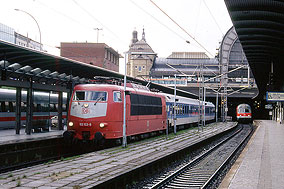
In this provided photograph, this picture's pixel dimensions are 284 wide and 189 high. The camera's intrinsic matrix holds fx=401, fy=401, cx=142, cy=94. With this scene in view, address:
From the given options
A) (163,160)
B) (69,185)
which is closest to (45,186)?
(69,185)

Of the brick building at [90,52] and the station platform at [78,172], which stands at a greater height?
the brick building at [90,52]

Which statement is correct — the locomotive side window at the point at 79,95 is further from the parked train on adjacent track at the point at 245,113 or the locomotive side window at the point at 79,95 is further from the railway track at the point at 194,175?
the parked train on adjacent track at the point at 245,113

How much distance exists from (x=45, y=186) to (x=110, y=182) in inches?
68.3

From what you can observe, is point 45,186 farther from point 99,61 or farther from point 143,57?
point 143,57

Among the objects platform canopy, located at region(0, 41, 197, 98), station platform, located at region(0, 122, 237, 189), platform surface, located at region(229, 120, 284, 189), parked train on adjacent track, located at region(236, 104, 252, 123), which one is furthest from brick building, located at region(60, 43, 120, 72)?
station platform, located at region(0, 122, 237, 189)

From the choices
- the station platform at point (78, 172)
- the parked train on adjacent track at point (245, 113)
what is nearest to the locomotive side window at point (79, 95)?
the station platform at point (78, 172)

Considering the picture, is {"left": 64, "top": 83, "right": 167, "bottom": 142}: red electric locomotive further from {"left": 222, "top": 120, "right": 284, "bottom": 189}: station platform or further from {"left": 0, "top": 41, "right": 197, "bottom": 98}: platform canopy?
{"left": 222, "top": 120, "right": 284, "bottom": 189}: station platform

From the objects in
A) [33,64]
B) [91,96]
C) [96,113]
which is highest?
[33,64]

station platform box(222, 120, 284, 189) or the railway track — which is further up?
station platform box(222, 120, 284, 189)

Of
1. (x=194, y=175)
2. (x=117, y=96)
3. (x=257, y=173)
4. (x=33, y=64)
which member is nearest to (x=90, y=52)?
(x=33, y=64)

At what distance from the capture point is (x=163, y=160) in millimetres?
15852

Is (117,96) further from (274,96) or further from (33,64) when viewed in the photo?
(274,96)

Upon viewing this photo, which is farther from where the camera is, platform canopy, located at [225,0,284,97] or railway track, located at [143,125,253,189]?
platform canopy, located at [225,0,284,97]

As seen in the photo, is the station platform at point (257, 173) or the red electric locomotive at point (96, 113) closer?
the station platform at point (257, 173)
